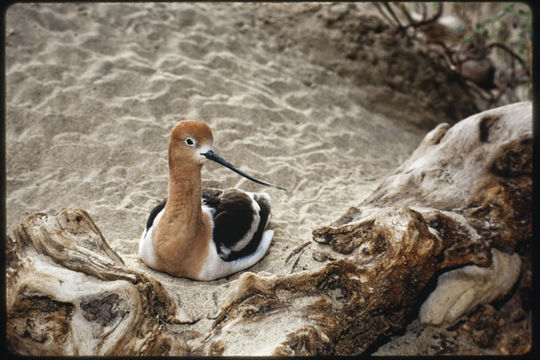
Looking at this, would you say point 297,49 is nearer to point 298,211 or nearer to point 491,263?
point 298,211

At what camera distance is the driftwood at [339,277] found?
2043 mm

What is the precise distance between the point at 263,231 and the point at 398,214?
1183 millimetres

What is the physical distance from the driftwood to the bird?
1.26 feet

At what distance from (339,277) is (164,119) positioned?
2.98m

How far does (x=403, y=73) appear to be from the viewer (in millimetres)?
6559

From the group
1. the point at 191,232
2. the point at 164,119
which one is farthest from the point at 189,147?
the point at 164,119

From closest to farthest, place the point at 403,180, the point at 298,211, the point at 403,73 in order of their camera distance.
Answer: the point at 403,180
the point at 298,211
the point at 403,73

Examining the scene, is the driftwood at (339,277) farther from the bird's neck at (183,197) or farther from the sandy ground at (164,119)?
the bird's neck at (183,197)

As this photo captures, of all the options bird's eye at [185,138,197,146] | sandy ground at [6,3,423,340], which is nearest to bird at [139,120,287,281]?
bird's eye at [185,138,197,146]

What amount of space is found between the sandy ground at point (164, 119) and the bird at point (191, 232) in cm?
10

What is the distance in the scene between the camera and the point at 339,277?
2.42 meters

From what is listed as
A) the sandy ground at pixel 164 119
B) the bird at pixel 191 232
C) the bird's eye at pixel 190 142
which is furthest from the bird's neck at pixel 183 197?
the sandy ground at pixel 164 119

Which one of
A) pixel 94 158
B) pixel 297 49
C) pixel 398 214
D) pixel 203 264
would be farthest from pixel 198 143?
pixel 297 49

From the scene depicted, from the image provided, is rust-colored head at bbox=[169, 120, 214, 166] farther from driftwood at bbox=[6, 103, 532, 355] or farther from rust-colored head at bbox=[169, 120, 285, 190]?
driftwood at bbox=[6, 103, 532, 355]
